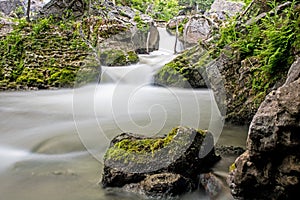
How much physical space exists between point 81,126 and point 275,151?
371 cm

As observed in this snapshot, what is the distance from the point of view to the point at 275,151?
218 centimetres

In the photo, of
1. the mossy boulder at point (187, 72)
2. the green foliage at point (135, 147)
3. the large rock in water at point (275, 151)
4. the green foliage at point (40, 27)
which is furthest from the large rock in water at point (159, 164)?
the green foliage at point (40, 27)

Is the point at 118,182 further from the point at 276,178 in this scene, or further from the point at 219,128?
the point at 219,128

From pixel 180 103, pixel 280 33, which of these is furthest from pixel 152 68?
pixel 280 33

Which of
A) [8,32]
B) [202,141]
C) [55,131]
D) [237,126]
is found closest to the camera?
[202,141]

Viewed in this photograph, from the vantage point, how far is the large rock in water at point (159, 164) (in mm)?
2738

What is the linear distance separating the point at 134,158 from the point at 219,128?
217 centimetres

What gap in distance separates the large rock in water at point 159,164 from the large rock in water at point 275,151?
0.60m

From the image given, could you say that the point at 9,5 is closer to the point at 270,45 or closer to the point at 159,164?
the point at 270,45

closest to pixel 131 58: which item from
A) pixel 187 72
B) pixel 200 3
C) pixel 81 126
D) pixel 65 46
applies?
pixel 65 46

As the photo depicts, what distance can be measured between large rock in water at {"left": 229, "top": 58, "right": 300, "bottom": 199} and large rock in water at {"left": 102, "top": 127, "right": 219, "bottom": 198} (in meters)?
0.60

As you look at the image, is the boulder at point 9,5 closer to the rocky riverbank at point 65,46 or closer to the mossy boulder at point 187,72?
the rocky riverbank at point 65,46

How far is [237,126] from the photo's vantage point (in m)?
4.66

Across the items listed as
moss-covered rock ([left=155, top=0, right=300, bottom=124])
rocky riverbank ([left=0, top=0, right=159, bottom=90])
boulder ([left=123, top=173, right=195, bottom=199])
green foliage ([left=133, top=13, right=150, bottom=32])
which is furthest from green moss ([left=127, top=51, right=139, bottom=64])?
boulder ([left=123, top=173, right=195, bottom=199])
